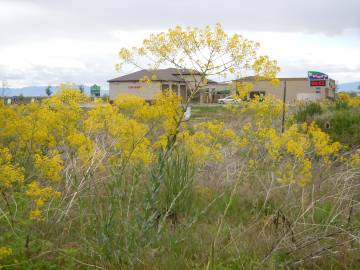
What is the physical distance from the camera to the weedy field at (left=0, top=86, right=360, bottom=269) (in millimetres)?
3730

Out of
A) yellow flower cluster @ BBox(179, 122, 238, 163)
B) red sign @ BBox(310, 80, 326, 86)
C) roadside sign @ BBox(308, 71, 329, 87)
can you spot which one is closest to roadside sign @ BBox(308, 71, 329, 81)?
roadside sign @ BBox(308, 71, 329, 87)

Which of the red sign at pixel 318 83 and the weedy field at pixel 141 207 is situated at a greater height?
the red sign at pixel 318 83

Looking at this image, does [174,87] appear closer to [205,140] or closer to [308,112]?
[205,140]

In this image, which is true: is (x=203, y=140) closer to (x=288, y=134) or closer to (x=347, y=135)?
(x=288, y=134)

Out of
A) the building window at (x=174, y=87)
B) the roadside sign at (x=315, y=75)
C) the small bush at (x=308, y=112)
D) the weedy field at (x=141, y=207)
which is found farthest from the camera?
the roadside sign at (x=315, y=75)

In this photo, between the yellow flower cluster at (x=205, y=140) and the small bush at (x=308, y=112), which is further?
the small bush at (x=308, y=112)

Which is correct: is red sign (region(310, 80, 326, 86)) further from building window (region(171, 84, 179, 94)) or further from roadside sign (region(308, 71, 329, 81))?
building window (region(171, 84, 179, 94))

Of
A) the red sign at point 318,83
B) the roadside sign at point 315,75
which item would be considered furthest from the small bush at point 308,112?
the roadside sign at point 315,75

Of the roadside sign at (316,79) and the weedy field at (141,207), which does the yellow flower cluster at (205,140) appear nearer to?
the weedy field at (141,207)

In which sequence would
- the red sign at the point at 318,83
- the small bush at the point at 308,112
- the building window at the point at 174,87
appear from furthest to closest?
the red sign at the point at 318,83, the small bush at the point at 308,112, the building window at the point at 174,87

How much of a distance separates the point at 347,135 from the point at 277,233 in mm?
5634

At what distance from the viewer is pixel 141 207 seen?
14.5 feet

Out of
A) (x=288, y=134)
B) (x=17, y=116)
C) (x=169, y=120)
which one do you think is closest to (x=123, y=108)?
(x=169, y=120)

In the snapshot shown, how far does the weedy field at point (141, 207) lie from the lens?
3730 mm
